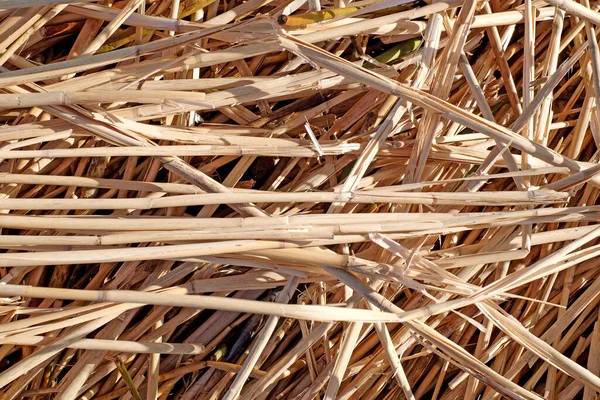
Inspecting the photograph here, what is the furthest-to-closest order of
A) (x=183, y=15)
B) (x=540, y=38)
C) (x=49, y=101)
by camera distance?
(x=540, y=38), (x=183, y=15), (x=49, y=101)

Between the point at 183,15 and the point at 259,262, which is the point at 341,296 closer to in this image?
the point at 259,262

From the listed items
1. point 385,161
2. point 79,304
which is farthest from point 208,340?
point 385,161

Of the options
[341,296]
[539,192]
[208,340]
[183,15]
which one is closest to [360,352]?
[341,296]

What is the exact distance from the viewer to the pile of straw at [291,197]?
0.70m

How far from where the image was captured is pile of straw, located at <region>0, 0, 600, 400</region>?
698 millimetres

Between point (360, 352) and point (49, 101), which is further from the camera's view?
point (360, 352)

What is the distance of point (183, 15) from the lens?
822 millimetres

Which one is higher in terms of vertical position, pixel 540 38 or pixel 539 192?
pixel 540 38

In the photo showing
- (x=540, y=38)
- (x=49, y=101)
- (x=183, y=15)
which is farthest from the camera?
(x=540, y=38)

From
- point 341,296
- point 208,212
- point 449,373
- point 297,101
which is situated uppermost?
point 297,101

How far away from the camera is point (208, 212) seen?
0.83 metres

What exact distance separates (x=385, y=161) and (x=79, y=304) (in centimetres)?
39

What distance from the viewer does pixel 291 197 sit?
2.33 feet

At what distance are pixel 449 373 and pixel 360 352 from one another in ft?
0.43
